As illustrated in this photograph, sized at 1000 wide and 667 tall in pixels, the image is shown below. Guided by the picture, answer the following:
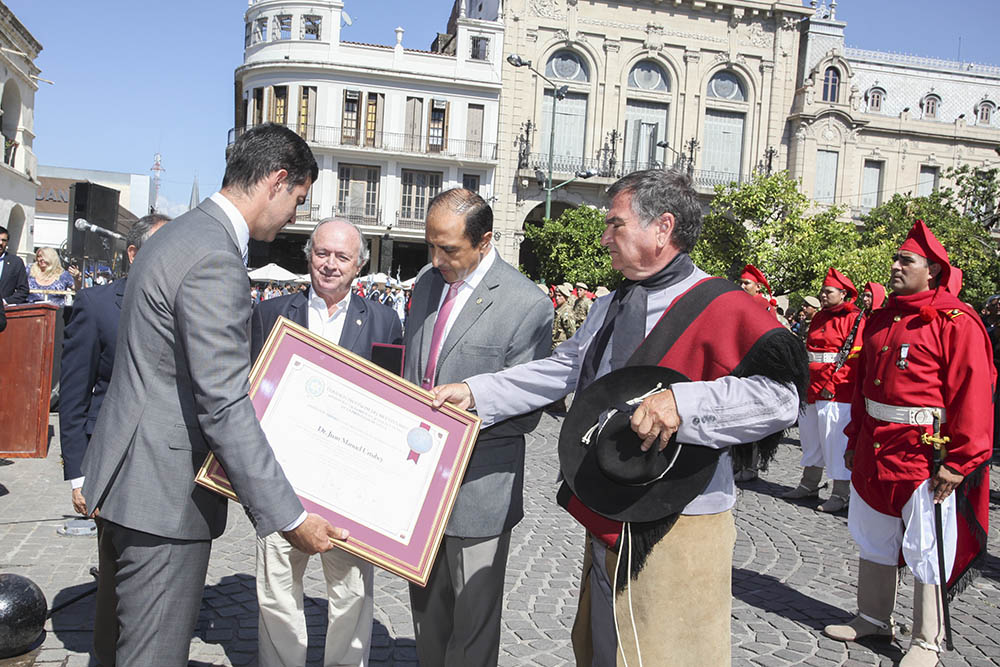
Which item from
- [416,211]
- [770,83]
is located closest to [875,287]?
[416,211]

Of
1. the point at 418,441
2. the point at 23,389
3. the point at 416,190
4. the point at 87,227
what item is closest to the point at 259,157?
the point at 418,441

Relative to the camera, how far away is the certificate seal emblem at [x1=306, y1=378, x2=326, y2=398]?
2.65 meters

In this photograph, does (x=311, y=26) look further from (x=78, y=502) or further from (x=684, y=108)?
(x=78, y=502)

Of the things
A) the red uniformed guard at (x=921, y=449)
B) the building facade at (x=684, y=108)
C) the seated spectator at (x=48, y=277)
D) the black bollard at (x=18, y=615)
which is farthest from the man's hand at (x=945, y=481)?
the building facade at (x=684, y=108)

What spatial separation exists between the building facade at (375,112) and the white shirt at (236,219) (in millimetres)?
36564

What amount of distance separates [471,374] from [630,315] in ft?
2.76

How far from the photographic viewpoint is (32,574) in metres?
5.12

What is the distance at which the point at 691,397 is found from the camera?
2.37 metres

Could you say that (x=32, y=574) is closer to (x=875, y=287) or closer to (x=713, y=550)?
(x=713, y=550)

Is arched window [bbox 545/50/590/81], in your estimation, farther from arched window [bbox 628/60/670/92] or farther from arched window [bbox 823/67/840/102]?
arched window [bbox 823/67/840/102]

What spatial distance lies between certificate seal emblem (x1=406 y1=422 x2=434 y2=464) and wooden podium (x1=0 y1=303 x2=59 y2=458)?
194 inches

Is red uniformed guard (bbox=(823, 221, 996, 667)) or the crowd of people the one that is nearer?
the crowd of people

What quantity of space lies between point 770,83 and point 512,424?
153 ft

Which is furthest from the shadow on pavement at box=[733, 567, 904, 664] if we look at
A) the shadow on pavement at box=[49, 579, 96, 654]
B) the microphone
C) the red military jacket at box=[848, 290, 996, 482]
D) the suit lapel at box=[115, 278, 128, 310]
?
the microphone
